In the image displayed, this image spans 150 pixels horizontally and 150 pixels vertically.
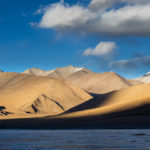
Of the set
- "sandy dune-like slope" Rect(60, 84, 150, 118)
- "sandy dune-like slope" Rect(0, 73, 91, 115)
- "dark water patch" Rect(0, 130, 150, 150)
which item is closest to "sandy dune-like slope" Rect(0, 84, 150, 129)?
"sandy dune-like slope" Rect(60, 84, 150, 118)

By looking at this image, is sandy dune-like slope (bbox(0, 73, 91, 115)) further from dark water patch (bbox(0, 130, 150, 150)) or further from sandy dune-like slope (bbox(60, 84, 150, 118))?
dark water patch (bbox(0, 130, 150, 150))

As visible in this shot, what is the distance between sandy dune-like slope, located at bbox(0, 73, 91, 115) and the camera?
420 ft

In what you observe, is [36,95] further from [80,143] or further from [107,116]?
[80,143]

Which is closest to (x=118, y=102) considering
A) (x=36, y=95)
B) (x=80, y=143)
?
(x=80, y=143)

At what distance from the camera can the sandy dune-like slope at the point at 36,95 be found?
5034 inches

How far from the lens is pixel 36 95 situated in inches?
5669

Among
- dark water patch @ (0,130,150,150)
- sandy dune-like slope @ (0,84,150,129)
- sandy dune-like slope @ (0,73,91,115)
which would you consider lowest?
dark water patch @ (0,130,150,150)

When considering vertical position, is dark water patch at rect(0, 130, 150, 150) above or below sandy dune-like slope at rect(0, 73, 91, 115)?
below

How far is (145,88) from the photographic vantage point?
274ft

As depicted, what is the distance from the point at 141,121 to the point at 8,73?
157840 mm

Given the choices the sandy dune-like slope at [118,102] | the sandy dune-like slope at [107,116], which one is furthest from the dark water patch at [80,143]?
the sandy dune-like slope at [118,102]

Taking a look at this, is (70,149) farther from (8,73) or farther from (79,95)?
(8,73)

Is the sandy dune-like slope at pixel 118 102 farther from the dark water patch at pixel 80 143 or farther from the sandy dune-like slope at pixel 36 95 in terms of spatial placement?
the dark water patch at pixel 80 143

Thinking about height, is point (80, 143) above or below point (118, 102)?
below
